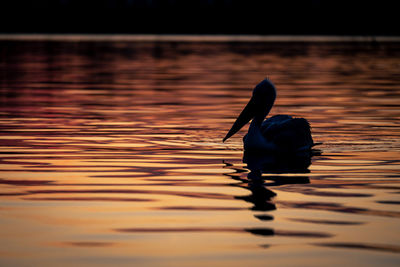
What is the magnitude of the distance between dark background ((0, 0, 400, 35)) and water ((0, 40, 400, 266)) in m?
95.0

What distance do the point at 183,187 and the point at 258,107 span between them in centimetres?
458

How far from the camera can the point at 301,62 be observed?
47.9 m

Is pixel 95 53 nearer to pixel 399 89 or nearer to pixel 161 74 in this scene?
pixel 161 74

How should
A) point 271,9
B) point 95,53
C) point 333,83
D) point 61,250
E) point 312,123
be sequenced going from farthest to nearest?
point 271,9, point 95,53, point 333,83, point 312,123, point 61,250

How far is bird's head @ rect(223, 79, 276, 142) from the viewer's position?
54.0 ft

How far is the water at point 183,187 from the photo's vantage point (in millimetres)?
9039

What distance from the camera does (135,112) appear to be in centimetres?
2180

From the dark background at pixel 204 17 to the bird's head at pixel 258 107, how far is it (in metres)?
98.9

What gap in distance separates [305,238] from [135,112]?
12.6 metres

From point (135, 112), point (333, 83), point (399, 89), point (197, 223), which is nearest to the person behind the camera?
point (197, 223)

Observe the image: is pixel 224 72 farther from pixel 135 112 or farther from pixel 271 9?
pixel 271 9

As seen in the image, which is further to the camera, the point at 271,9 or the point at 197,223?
the point at 271,9

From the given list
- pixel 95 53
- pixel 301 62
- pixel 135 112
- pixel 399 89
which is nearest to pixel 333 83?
pixel 399 89

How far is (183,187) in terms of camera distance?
478 inches
